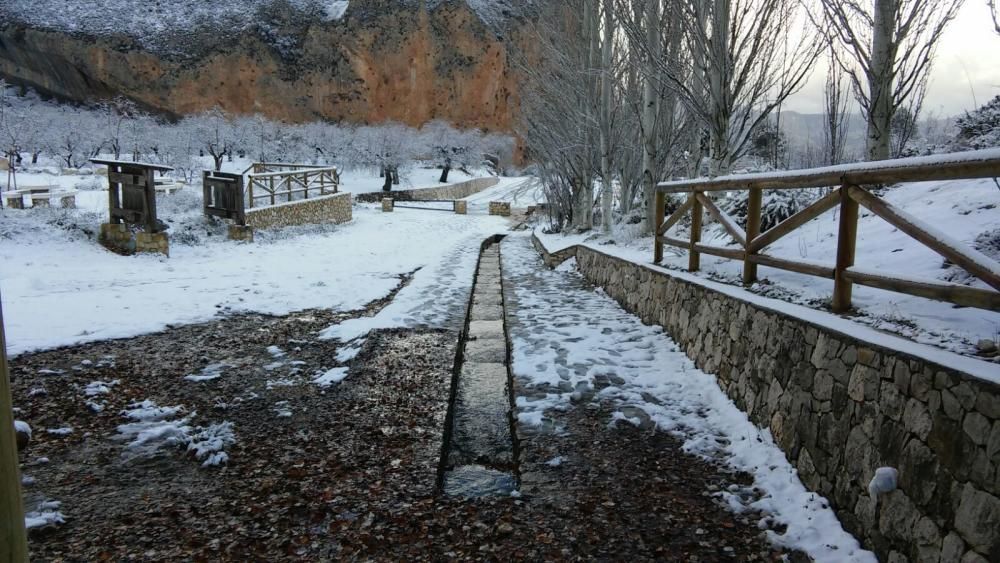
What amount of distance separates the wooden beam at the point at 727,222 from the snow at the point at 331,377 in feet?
12.6

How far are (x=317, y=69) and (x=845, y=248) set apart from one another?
62.7 metres

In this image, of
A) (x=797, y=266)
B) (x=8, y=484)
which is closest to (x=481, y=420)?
(x=797, y=266)

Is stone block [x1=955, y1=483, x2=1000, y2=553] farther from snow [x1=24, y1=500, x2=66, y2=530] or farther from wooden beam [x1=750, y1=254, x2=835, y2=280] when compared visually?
snow [x1=24, y1=500, x2=66, y2=530]

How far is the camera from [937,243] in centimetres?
259

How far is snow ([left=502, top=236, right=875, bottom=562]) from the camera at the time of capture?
286 centimetres

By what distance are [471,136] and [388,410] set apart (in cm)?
5477

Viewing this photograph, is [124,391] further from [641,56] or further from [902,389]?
[641,56]

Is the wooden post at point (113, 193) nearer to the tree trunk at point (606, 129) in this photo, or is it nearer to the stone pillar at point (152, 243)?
the stone pillar at point (152, 243)

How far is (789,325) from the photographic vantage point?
11.7ft

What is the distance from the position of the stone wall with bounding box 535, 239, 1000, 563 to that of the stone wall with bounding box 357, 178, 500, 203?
32.5 meters

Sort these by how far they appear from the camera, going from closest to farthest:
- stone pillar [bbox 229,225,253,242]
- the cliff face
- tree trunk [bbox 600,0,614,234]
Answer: tree trunk [bbox 600,0,614,234] < stone pillar [bbox 229,225,253,242] < the cliff face

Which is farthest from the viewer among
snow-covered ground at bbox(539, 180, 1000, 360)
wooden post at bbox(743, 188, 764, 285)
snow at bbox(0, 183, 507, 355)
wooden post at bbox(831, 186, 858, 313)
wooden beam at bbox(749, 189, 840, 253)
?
snow at bbox(0, 183, 507, 355)

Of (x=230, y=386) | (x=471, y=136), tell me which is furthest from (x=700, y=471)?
(x=471, y=136)

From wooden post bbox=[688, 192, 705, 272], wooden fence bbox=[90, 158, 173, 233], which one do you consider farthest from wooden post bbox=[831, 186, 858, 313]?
wooden fence bbox=[90, 158, 173, 233]
